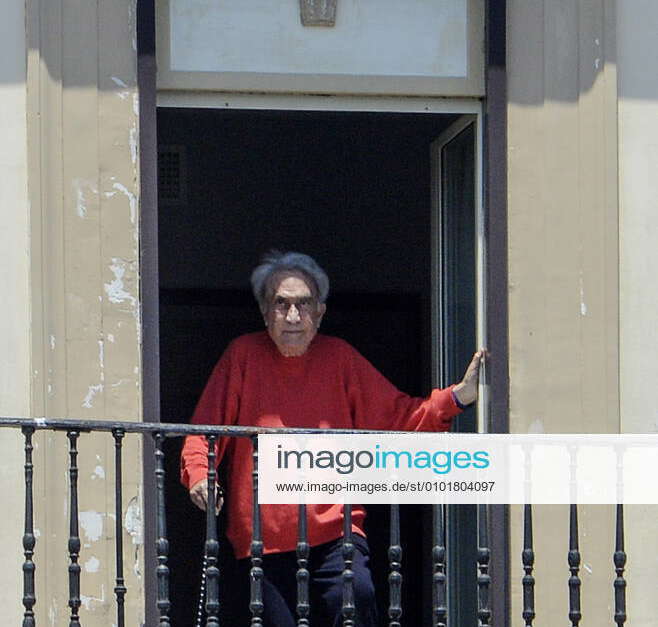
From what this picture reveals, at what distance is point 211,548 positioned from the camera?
5.27 meters

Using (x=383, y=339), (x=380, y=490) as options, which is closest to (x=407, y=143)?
(x=383, y=339)

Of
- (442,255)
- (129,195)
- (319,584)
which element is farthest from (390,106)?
(319,584)

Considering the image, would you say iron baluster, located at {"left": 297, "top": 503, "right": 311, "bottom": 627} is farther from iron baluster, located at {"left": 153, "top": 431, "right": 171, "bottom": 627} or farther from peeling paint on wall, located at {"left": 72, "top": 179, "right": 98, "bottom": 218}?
peeling paint on wall, located at {"left": 72, "top": 179, "right": 98, "bottom": 218}

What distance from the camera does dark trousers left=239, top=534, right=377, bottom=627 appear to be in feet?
19.1

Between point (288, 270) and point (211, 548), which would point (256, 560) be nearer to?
point (211, 548)

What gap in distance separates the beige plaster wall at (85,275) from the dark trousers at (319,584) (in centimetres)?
46

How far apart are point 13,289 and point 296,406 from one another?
1037mm

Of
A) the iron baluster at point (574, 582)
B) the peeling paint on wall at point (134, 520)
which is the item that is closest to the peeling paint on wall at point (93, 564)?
the peeling paint on wall at point (134, 520)

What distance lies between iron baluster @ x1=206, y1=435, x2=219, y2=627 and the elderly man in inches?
18.3

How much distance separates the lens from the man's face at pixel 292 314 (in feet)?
19.8

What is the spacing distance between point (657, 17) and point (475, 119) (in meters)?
0.73

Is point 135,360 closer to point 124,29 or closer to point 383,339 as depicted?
point 124,29

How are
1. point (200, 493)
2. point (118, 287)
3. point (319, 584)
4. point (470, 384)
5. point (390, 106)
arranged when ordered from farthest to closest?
point (390, 106) → point (470, 384) → point (118, 287) → point (319, 584) → point (200, 493)

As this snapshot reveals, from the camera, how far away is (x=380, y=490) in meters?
5.48
